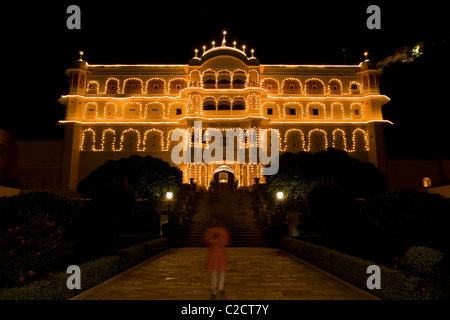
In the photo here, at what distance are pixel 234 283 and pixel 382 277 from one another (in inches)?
142

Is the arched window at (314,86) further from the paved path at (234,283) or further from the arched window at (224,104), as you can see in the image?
the paved path at (234,283)

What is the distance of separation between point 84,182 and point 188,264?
1650cm

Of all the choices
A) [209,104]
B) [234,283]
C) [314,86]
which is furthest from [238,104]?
[234,283]

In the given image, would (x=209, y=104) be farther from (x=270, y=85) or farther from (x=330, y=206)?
(x=330, y=206)

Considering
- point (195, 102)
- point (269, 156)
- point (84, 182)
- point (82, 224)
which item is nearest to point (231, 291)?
point (82, 224)

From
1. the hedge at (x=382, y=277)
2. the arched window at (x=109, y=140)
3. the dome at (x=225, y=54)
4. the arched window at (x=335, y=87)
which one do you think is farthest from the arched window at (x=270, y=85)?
the hedge at (x=382, y=277)

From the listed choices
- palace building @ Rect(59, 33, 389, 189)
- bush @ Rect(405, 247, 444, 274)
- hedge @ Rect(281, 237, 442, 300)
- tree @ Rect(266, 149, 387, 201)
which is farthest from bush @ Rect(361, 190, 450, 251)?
palace building @ Rect(59, 33, 389, 189)

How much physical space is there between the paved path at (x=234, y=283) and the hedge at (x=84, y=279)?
0.60 ft

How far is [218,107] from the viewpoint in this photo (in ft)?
128

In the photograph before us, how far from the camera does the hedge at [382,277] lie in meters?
6.09

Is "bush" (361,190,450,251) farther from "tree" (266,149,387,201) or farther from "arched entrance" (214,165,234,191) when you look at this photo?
"arched entrance" (214,165,234,191)

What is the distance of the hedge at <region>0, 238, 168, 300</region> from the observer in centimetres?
575

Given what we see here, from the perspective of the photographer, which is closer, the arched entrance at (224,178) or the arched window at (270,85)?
the arched entrance at (224,178)
